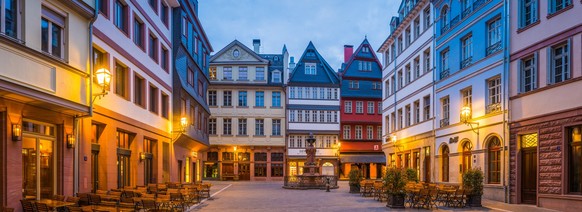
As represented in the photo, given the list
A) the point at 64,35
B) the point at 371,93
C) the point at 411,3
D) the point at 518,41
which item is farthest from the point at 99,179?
the point at 371,93

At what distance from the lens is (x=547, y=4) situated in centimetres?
1716

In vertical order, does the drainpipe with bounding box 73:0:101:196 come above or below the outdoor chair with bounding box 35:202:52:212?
above

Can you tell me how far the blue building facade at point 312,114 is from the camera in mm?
52000

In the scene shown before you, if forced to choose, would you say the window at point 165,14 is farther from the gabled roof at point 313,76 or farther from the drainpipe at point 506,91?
the gabled roof at point 313,76

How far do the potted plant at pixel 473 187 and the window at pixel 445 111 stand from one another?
8155 millimetres

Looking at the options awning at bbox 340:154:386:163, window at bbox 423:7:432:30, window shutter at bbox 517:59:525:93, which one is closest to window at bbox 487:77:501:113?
window shutter at bbox 517:59:525:93

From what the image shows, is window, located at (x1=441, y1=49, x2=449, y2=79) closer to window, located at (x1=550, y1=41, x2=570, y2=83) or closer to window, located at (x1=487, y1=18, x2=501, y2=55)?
window, located at (x1=487, y1=18, x2=501, y2=55)

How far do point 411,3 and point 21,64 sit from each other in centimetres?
2692

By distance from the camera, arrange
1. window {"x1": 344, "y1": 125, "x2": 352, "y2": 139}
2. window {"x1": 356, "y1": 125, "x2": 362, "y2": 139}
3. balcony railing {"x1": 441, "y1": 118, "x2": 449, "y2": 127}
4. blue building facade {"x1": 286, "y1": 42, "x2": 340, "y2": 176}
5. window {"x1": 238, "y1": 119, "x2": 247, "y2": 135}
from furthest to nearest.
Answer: window {"x1": 356, "y1": 125, "x2": 362, "y2": 139} < window {"x1": 344, "y1": 125, "x2": 352, "y2": 139} < window {"x1": 238, "y1": 119, "x2": 247, "y2": 135} < blue building facade {"x1": 286, "y1": 42, "x2": 340, "y2": 176} < balcony railing {"x1": 441, "y1": 118, "x2": 449, "y2": 127}

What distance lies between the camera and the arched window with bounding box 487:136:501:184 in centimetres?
2058

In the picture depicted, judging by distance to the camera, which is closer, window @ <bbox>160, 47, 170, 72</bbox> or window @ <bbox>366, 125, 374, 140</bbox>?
window @ <bbox>160, 47, 170, 72</bbox>

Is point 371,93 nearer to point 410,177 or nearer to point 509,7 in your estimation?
point 410,177

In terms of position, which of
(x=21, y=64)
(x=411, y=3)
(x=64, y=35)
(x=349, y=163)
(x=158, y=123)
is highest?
(x=411, y=3)

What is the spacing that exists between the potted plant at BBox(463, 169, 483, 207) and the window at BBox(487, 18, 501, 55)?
18.9 feet
